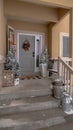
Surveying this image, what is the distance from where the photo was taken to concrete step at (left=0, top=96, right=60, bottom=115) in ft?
10.2

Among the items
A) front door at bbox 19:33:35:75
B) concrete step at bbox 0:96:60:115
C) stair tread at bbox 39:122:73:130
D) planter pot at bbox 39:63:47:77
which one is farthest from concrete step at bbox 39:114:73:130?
front door at bbox 19:33:35:75

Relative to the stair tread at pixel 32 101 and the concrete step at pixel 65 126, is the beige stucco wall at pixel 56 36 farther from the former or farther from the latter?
the concrete step at pixel 65 126

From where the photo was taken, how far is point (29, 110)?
3.23m

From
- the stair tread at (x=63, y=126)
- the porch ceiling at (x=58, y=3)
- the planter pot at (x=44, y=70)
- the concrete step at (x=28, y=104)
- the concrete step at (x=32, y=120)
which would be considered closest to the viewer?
the concrete step at (x=32, y=120)

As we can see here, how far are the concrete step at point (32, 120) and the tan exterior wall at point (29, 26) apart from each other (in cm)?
438

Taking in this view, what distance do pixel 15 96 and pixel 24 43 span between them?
3.73 m

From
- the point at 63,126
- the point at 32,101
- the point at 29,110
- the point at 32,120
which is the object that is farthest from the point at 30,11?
the point at 63,126

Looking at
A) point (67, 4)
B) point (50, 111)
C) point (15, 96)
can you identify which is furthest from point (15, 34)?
point (50, 111)

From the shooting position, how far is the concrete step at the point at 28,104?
311cm

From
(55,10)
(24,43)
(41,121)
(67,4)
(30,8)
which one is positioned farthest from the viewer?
(24,43)

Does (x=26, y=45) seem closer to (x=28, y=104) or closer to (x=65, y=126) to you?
(x=28, y=104)

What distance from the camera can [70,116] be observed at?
10.5 ft

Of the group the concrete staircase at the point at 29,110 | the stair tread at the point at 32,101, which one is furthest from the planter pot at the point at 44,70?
the stair tread at the point at 32,101

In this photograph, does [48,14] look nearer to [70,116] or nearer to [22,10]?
[22,10]
